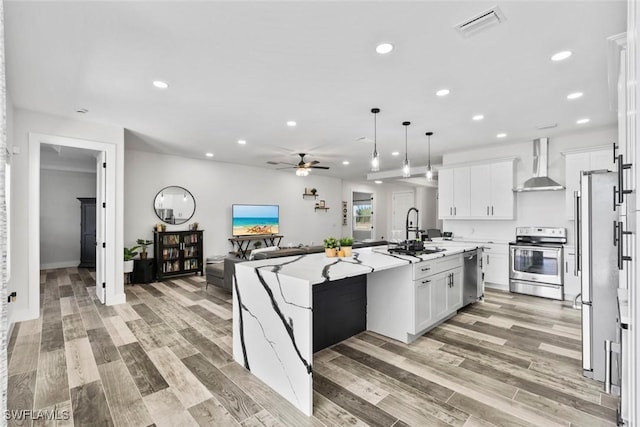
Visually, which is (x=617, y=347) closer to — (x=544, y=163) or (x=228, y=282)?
(x=544, y=163)

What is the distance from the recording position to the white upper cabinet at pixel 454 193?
19.4 feet

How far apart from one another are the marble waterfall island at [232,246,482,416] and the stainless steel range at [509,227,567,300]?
10.9ft

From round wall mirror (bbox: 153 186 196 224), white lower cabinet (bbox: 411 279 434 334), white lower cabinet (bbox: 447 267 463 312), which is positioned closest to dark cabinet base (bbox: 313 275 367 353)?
white lower cabinet (bbox: 411 279 434 334)

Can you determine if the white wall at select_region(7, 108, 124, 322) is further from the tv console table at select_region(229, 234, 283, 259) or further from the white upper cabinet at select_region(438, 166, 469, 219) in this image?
the white upper cabinet at select_region(438, 166, 469, 219)

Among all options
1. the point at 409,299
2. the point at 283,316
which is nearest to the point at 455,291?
the point at 409,299

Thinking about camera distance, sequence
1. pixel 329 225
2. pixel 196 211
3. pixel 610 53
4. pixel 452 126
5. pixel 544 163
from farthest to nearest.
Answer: pixel 329 225 < pixel 196 211 < pixel 544 163 < pixel 452 126 < pixel 610 53

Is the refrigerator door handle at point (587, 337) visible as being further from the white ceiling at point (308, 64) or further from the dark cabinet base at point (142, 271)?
the dark cabinet base at point (142, 271)

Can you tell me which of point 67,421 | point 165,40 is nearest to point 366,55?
point 165,40

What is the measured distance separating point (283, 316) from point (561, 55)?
3.09m

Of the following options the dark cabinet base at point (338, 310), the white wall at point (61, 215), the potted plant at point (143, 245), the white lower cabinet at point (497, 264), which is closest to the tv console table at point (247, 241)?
the potted plant at point (143, 245)

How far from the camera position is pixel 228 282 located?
15.7ft

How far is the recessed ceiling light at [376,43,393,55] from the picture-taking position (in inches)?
94.6

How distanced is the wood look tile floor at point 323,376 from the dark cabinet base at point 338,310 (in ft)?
0.38

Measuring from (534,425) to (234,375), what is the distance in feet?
6.96
